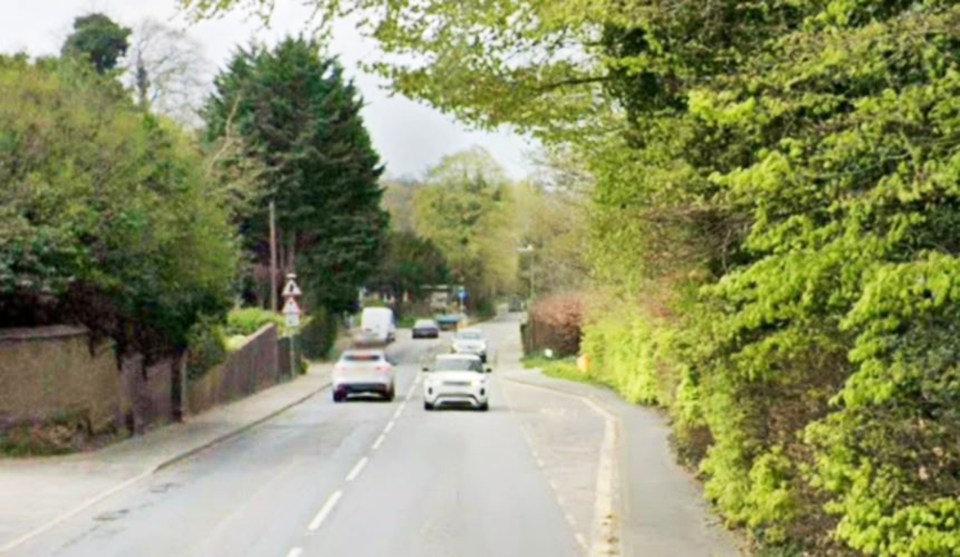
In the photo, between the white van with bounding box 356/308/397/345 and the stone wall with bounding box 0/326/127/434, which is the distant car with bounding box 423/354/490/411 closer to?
the stone wall with bounding box 0/326/127/434

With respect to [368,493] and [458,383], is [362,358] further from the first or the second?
[368,493]

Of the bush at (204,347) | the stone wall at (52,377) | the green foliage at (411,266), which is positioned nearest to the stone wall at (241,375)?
the bush at (204,347)

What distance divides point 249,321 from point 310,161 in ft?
47.9

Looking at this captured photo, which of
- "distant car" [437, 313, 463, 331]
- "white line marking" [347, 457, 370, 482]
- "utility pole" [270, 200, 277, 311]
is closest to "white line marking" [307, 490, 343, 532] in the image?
"white line marking" [347, 457, 370, 482]

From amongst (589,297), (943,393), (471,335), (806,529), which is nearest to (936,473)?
(943,393)

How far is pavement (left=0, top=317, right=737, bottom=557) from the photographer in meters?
15.2

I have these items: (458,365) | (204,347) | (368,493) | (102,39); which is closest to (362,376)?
(458,365)

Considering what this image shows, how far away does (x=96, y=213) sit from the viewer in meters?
25.3

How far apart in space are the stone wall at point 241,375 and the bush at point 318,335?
42.3 feet

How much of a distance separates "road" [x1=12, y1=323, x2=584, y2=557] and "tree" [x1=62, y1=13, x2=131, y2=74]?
51939 millimetres

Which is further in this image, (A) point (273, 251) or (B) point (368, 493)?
(A) point (273, 251)

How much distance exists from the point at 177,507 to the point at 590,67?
776 centimetres

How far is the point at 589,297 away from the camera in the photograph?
45.8 m

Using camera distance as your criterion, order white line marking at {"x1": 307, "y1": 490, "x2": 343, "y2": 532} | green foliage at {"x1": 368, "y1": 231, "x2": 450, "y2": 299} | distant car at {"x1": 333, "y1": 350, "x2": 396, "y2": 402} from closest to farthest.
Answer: white line marking at {"x1": 307, "y1": 490, "x2": 343, "y2": 532}, distant car at {"x1": 333, "y1": 350, "x2": 396, "y2": 402}, green foliage at {"x1": 368, "y1": 231, "x2": 450, "y2": 299}
